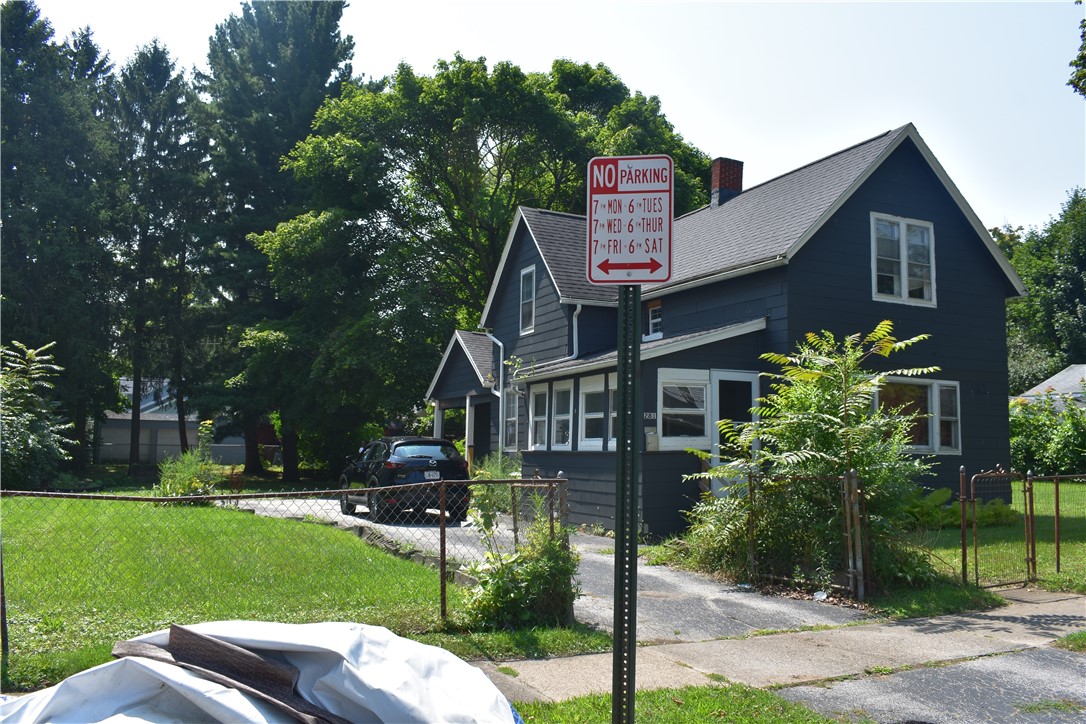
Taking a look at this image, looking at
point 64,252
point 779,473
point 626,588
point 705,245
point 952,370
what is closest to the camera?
point 626,588

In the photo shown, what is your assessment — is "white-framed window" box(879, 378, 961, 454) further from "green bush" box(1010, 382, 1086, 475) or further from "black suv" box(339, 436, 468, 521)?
"green bush" box(1010, 382, 1086, 475)

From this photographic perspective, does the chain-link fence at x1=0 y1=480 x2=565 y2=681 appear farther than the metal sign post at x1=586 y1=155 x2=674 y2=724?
Yes

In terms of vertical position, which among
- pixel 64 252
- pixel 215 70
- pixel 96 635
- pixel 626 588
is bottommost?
pixel 96 635

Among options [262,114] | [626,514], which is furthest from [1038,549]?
[262,114]

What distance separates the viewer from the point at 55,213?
110 feet

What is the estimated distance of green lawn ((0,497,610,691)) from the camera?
6531 millimetres

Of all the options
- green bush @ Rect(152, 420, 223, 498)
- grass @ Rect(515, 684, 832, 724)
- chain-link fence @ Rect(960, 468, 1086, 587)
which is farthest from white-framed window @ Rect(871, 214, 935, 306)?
green bush @ Rect(152, 420, 223, 498)

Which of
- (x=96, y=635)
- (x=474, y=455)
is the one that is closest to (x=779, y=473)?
(x=96, y=635)

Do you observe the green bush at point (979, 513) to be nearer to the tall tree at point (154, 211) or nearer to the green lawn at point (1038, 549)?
the green lawn at point (1038, 549)

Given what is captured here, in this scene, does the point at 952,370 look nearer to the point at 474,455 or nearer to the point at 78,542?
the point at 474,455

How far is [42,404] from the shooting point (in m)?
23.8

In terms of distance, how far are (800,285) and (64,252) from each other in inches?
1152

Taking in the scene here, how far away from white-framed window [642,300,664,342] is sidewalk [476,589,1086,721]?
1073cm

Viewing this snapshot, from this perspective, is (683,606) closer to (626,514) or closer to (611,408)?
(626,514)
